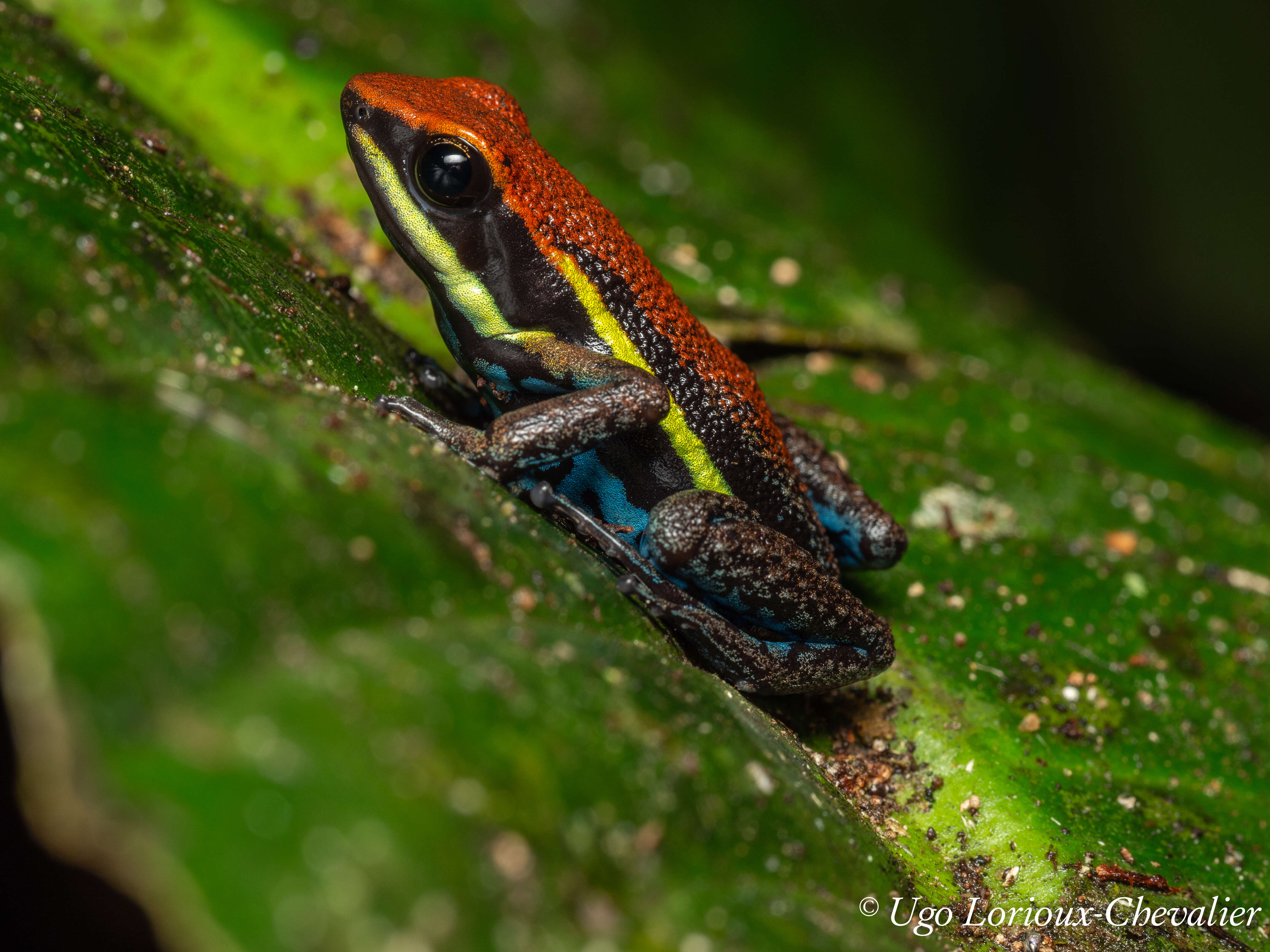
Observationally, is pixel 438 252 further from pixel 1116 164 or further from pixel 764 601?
pixel 1116 164

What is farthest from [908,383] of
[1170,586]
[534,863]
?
[534,863]

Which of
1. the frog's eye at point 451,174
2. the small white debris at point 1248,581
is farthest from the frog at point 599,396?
the small white debris at point 1248,581

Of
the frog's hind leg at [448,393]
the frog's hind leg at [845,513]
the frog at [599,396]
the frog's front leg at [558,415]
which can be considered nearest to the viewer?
the frog's front leg at [558,415]

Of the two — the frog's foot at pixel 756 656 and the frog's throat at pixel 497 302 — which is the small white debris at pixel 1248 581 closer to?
the frog's foot at pixel 756 656

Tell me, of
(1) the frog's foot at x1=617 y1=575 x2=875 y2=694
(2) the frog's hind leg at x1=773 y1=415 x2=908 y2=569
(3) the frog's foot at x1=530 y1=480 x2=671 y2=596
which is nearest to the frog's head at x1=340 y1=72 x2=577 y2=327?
(3) the frog's foot at x1=530 y1=480 x2=671 y2=596

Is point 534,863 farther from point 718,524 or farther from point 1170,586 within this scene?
point 1170,586
